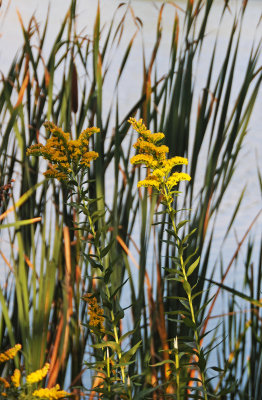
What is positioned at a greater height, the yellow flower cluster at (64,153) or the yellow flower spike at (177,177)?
the yellow flower cluster at (64,153)

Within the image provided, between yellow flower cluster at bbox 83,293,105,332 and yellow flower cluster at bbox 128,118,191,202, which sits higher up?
yellow flower cluster at bbox 128,118,191,202

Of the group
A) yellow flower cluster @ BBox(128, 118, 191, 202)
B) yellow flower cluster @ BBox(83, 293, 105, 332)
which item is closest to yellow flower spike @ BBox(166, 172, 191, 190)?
yellow flower cluster @ BBox(128, 118, 191, 202)

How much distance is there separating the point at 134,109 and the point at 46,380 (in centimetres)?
A: 52

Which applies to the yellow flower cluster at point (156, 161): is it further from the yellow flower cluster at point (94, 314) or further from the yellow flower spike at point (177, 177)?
the yellow flower cluster at point (94, 314)

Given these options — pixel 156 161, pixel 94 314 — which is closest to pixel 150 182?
pixel 156 161

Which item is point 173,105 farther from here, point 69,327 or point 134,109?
point 69,327

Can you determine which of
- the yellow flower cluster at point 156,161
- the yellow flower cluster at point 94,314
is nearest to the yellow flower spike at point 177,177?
the yellow flower cluster at point 156,161

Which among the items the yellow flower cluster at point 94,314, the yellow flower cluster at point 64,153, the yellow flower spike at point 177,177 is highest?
the yellow flower cluster at point 64,153

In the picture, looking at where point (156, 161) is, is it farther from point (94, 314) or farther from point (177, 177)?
point (94, 314)

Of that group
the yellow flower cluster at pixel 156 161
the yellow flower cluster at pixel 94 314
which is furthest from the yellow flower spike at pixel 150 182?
the yellow flower cluster at pixel 94 314

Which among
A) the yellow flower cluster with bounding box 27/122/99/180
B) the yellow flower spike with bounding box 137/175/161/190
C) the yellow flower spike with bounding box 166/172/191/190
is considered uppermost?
the yellow flower cluster with bounding box 27/122/99/180

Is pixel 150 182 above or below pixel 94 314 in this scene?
above

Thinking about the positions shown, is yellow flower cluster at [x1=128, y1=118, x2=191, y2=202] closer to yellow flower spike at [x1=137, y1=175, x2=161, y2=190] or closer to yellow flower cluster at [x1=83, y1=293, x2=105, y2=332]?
yellow flower spike at [x1=137, y1=175, x2=161, y2=190]

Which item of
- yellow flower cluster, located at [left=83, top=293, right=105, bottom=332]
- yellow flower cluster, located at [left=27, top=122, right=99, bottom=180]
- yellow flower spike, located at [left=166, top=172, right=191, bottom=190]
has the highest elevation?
yellow flower cluster, located at [left=27, top=122, right=99, bottom=180]
